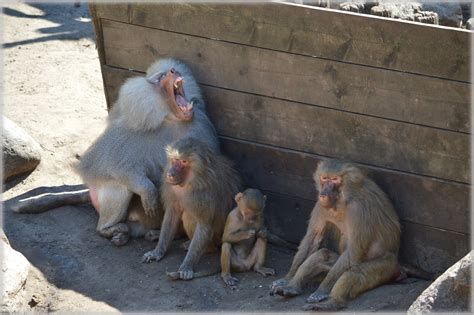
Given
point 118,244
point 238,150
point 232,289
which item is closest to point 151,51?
point 238,150

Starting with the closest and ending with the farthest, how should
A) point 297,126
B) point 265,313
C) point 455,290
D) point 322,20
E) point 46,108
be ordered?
1. point 455,290
2. point 265,313
3. point 322,20
4. point 297,126
5. point 46,108

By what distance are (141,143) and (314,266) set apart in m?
1.65

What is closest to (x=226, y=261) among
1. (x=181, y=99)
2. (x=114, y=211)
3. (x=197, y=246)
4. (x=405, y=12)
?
(x=197, y=246)

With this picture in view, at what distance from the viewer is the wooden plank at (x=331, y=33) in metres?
5.40

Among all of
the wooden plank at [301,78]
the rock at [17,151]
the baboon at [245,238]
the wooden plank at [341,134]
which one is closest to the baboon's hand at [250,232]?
the baboon at [245,238]

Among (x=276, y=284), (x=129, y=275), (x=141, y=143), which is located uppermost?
(x=141, y=143)

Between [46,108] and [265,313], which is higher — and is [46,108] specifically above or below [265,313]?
above

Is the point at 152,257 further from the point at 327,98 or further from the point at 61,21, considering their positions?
the point at 61,21

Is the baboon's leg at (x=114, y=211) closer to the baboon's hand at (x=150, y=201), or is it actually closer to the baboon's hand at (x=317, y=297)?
the baboon's hand at (x=150, y=201)

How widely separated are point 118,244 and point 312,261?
1608 mm

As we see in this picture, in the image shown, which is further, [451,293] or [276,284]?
[276,284]

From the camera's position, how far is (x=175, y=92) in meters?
6.39

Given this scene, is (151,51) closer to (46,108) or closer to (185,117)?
(185,117)

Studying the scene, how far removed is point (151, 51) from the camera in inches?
264
